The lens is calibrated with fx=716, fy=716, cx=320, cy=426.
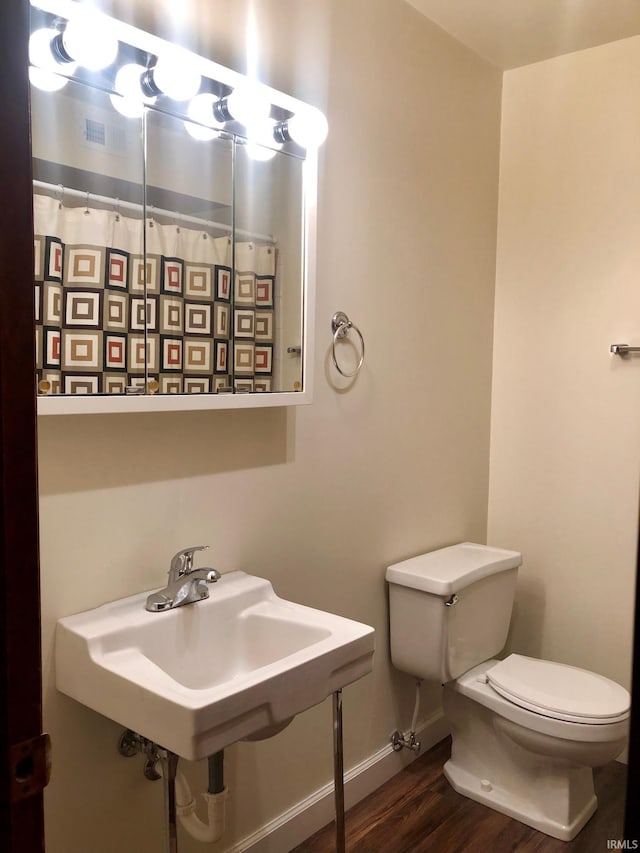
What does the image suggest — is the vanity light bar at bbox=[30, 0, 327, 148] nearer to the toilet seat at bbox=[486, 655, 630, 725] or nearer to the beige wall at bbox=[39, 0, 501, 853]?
the beige wall at bbox=[39, 0, 501, 853]

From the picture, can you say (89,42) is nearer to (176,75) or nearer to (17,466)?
(176,75)

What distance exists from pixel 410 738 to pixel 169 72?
2.17 meters

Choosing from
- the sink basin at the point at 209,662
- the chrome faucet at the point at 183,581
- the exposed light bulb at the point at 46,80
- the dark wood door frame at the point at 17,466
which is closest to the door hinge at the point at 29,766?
the dark wood door frame at the point at 17,466

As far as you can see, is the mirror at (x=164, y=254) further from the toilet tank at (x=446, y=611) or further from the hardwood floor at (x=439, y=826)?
the hardwood floor at (x=439, y=826)

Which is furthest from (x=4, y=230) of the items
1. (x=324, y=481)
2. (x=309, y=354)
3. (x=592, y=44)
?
(x=592, y=44)

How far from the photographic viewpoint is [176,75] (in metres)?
1.55

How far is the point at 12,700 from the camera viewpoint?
2.42 ft

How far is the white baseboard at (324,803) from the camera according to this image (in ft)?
6.52

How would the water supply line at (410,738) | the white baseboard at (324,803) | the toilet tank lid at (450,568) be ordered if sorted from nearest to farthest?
1. the white baseboard at (324,803)
2. the toilet tank lid at (450,568)
3. the water supply line at (410,738)

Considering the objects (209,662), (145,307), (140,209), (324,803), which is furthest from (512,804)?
(140,209)

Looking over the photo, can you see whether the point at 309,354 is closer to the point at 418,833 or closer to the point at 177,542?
the point at 177,542

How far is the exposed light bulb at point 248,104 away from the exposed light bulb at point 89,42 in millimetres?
326

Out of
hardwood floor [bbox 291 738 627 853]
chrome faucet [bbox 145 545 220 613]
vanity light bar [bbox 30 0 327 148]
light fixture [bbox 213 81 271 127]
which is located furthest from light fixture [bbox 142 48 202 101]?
hardwood floor [bbox 291 738 627 853]

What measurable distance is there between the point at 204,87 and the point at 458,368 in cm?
145
